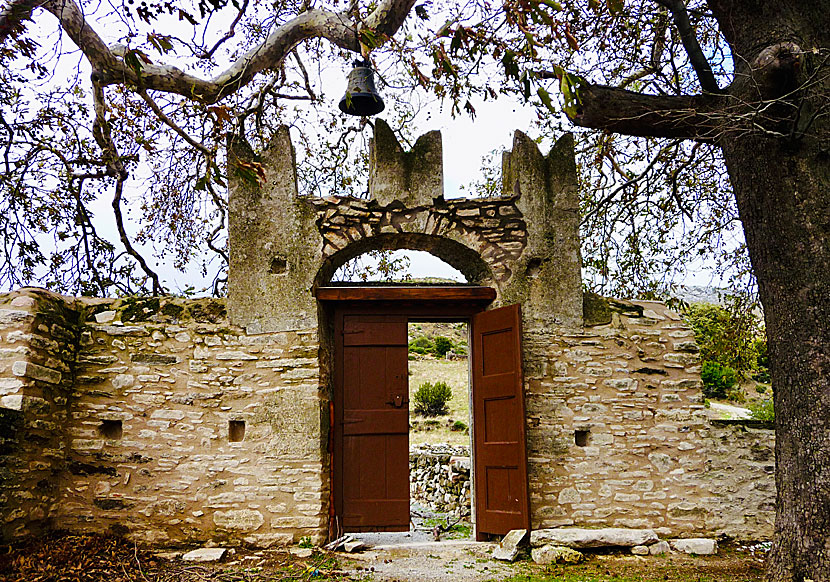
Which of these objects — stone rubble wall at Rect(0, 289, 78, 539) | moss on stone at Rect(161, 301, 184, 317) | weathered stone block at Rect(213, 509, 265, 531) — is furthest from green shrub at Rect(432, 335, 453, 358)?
stone rubble wall at Rect(0, 289, 78, 539)

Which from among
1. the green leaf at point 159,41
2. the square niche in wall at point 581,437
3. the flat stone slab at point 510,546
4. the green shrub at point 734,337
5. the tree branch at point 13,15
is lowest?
the flat stone slab at point 510,546

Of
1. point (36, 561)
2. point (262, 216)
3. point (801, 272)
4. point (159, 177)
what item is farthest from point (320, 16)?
point (36, 561)

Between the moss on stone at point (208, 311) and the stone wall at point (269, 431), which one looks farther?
the moss on stone at point (208, 311)

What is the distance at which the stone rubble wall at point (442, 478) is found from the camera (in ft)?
33.1

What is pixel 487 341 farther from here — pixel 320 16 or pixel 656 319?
pixel 320 16

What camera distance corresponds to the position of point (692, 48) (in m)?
4.91

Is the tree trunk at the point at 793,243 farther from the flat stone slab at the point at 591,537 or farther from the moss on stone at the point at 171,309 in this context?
the moss on stone at the point at 171,309

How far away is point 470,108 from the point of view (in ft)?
13.4

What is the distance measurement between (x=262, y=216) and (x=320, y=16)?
231 centimetres

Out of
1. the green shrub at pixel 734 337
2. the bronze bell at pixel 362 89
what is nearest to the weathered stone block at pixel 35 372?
the bronze bell at pixel 362 89

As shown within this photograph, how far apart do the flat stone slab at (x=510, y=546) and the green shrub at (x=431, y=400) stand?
466 inches

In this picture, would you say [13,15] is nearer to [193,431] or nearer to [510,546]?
[193,431]

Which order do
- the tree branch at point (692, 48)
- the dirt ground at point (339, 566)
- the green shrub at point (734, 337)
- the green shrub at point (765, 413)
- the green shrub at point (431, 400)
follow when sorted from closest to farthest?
the tree branch at point (692, 48)
the dirt ground at point (339, 566)
the green shrub at point (734, 337)
the green shrub at point (765, 413)
the green shrub at point (431, 400)

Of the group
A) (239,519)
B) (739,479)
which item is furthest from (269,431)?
(739,479)
